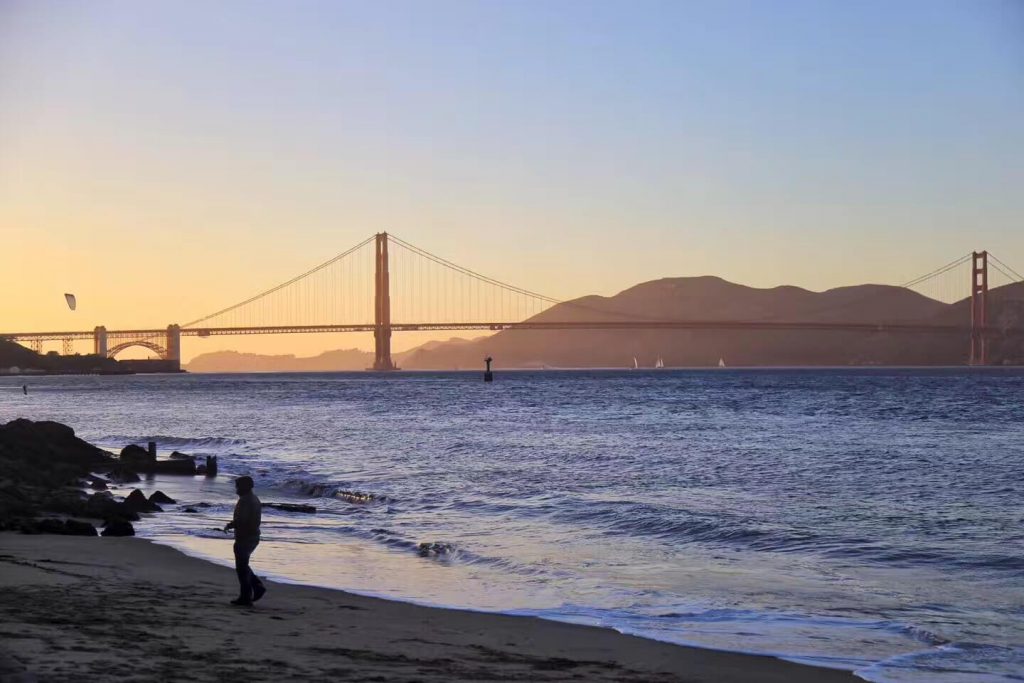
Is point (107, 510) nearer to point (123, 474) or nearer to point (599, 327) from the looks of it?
point (123, 474)

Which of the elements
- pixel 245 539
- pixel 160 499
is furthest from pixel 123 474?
pixel 245 539

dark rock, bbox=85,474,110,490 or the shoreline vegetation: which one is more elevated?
the shoreline vegetation

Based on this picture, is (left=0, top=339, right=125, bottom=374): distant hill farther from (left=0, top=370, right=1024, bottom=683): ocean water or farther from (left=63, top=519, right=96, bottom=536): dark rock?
(left=63, top=519, right=96, bottom=536): dark rock

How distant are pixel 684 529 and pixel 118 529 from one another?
6.37m

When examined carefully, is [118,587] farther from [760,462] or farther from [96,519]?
[760,462]

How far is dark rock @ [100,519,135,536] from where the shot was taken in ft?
42.2

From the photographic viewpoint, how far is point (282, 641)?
7648mm

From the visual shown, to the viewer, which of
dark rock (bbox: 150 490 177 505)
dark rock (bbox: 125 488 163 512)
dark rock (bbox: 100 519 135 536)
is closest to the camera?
dark rock (bbox: 100 519 135 536)

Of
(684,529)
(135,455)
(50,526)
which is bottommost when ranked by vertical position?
(684,529)

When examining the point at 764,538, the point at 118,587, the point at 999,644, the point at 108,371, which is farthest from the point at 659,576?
the point at 108,371

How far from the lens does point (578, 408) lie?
51500 mm

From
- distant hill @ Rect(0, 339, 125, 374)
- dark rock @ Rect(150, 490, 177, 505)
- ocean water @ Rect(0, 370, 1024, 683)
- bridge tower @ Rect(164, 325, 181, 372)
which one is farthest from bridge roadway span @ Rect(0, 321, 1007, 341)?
dark rock @ Rect(150, 490, 177, 505)

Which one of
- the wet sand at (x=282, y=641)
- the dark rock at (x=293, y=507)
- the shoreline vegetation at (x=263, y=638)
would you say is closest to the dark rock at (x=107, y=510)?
the dark rock at (x=293, y=507)

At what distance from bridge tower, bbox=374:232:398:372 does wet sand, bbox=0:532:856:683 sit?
10116cm
